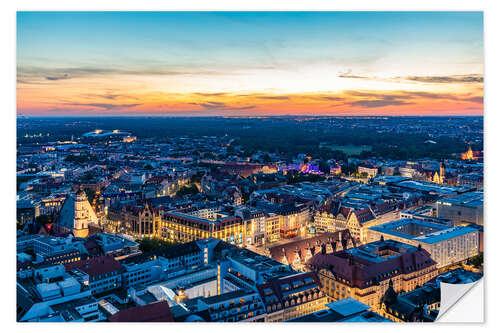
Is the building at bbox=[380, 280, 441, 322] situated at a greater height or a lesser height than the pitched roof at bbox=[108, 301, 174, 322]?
lesser

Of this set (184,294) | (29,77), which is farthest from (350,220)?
(29,77)

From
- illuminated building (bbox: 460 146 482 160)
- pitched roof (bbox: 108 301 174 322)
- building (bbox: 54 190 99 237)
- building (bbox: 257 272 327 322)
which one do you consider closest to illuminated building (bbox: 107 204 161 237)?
building (bbox: 54 190 99 237)

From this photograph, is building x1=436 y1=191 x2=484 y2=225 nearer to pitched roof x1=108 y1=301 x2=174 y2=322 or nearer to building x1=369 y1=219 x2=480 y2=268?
building x1=369 y1=219 x2=480 y2=268

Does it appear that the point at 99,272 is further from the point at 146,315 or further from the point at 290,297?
the point at 290,297

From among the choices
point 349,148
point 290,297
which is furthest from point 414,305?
point 349,148
